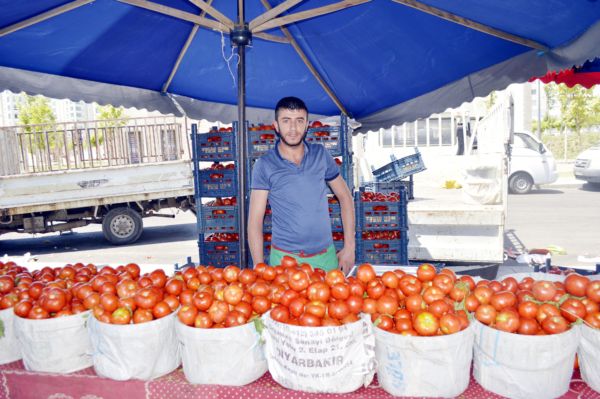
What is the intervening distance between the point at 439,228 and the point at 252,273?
5.08 metres

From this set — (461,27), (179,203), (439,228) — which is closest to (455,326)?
(461,27)

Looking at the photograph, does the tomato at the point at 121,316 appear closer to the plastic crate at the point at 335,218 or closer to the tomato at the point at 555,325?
the tomato at the point at 555,325

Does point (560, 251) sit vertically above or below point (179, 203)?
below

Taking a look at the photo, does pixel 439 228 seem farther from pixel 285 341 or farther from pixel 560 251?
pixel 285 341

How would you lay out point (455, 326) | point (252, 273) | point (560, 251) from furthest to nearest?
point (560, 251), point (252, 273), point (455, 326)

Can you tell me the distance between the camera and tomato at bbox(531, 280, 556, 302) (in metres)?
2.17

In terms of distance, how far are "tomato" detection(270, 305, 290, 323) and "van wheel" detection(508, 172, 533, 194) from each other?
1760cm

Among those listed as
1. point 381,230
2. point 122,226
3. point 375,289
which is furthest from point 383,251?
point 122,226

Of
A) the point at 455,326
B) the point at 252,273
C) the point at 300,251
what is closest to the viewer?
the point at 455,326

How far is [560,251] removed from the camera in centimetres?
877

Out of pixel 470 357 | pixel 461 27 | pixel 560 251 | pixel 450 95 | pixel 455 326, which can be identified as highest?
pixel 461 27

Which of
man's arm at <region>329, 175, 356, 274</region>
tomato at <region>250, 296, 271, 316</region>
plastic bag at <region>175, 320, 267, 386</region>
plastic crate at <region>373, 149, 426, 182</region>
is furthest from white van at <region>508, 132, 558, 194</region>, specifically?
plastic bag at <region>175, 320, 267, 386</region>

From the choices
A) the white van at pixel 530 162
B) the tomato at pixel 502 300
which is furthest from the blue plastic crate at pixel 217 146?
the white van at pixel 530 162

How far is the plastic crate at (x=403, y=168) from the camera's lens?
1175cm
